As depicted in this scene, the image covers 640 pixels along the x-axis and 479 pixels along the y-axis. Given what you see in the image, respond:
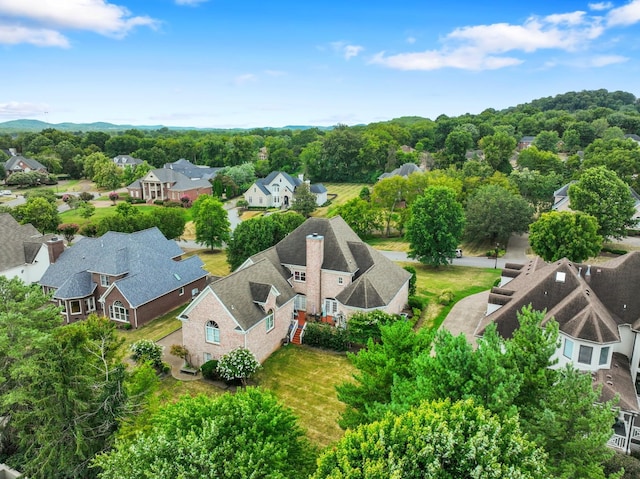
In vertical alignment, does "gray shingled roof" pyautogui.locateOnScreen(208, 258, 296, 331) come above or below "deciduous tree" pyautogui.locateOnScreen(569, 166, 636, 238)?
below

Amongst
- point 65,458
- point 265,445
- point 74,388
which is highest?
point 265,445

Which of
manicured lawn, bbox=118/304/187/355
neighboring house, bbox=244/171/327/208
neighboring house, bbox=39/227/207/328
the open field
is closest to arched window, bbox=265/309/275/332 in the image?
manicured lawn, bbox=118/304/187/355

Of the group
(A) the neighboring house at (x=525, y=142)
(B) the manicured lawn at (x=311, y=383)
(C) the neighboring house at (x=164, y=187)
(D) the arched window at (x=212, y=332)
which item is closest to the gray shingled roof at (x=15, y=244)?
(D) the arched window at (x=212, y=332)

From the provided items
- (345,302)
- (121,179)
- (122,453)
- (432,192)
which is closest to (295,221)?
(432,192)

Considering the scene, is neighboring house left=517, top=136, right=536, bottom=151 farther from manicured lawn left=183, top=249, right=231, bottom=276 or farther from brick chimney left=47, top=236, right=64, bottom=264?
brick chimney left=47, top=236, right=64, bottom=264

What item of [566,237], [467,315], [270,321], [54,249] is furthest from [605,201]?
[54,249]

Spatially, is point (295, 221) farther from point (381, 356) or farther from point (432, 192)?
point (381, 356)
